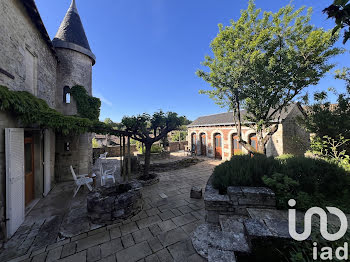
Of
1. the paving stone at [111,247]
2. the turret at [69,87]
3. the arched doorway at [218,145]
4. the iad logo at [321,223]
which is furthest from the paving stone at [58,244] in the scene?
the arched doorway at [218,145]

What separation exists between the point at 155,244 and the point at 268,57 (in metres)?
7.95

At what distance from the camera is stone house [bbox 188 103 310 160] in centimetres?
890

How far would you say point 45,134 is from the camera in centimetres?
518

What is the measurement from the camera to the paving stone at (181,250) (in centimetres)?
240

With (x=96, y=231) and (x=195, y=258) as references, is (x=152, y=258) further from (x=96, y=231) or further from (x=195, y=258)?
(x=96, y=231)

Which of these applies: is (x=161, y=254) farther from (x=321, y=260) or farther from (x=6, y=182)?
(x=6, y=182)

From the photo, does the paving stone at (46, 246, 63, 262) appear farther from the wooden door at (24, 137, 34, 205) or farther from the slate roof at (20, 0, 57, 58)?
the slate roof at (20, 0, 57, 58)

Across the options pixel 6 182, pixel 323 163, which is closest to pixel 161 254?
pixel 6 182

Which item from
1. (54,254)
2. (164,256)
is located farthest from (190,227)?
(54,254)

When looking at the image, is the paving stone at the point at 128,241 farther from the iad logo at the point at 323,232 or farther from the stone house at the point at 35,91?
the iad logo at the point at 323,232

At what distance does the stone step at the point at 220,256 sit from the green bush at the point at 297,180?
1.67 m

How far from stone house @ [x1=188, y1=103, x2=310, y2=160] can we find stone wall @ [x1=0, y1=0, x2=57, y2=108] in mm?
10101

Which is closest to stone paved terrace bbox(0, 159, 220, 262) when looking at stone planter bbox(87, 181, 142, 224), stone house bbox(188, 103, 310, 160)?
stone planter bbox(87, 181, 142, 224)

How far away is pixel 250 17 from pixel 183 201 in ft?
27.9
